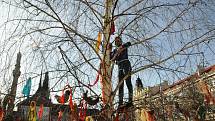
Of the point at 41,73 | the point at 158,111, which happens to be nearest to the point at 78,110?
the point at 41,73

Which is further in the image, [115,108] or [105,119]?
[115,108]

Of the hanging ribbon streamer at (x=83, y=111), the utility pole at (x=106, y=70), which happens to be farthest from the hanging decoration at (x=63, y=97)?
the utility pole at (x=106, y=70)

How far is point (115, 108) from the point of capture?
3.47m

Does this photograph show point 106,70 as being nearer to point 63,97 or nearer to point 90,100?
point 90,100

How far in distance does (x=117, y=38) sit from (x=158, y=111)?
107 cm

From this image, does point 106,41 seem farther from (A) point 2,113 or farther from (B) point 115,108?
(A) point 2,113

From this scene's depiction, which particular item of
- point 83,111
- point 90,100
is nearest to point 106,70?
point 90,100

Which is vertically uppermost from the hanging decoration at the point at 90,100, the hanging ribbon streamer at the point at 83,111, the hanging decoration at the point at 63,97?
the hanging decoration at the point at 63,97

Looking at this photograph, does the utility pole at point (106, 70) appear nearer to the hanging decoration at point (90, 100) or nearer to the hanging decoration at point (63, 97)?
the hanging decoration at point (90, 100)

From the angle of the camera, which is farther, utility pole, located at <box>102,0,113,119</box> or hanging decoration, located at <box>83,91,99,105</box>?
hanging decoration, located at <box>83,91,99,105</box>

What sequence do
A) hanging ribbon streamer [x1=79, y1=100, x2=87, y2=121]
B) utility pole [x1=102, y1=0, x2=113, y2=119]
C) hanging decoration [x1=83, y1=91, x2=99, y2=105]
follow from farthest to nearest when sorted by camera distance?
hanging ribbon streamer [x1=79, y1=100, x2=87, y2=121]
hanging decoration [x1=83, y1=91, x2=99, y2=105]
utility pole [x1=102, y1=0, x2=113, y2=119]

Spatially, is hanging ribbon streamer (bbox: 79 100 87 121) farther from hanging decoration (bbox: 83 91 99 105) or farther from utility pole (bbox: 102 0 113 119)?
utility pole (bbox: 102 0 113 119)

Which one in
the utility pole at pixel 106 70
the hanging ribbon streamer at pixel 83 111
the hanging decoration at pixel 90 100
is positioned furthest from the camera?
the hanging ribbon streamer at pixel 83 111

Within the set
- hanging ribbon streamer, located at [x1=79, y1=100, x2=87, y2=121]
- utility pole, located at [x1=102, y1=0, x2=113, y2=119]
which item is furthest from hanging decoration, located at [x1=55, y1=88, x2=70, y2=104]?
utility pole, located at [x1=102, y1=0, x2=113, y2=119]
